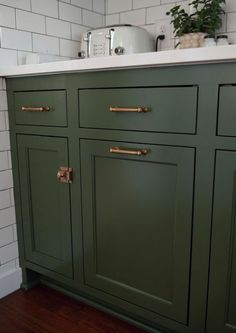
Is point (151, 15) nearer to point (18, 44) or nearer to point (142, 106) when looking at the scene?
point (18, 44)

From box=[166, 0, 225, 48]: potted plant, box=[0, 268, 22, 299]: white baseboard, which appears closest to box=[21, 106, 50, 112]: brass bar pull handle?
box=[166, 0, 225, 48]: potted plant

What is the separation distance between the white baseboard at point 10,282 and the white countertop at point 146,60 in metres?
0.97

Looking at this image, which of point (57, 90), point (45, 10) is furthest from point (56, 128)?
point (45, 10)

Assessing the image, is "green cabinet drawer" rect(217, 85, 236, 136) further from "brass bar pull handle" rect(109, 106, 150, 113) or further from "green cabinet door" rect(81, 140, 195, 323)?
"brass bar pull handle" rect(109, 106, 150, 113)

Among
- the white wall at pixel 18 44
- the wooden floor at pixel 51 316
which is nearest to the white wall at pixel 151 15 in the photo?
the white wall at pixel 18 44

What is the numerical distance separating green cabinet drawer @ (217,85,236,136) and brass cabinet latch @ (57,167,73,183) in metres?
0.63

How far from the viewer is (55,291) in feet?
5.26

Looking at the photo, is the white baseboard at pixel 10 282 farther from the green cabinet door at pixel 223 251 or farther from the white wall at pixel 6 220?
the green cabinet door at pixel 223 251

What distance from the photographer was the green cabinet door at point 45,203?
4.45 feet

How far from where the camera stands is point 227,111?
35.8 inches

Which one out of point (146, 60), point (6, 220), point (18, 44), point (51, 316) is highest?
point (18, 44)

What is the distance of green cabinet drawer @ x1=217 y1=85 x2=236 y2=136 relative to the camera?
90 cm

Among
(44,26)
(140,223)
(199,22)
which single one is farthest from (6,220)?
(199,22)

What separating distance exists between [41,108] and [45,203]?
16.8 inches
